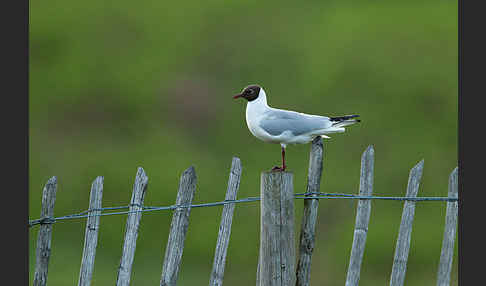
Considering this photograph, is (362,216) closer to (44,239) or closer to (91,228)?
(91,228)

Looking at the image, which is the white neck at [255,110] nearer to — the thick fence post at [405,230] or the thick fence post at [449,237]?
the thick fence post at [405,230]

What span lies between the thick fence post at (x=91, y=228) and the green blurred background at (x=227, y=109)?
425 cm

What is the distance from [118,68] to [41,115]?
5.91 feet

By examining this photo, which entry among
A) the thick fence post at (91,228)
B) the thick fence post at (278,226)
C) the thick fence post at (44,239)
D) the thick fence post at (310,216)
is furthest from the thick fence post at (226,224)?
the thick fence post at (44,239)

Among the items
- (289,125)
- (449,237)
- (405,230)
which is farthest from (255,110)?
(449,237)

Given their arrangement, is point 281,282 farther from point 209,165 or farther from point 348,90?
point 348,90

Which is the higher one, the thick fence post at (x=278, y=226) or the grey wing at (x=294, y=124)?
the grey wing at (x=294, y=124)

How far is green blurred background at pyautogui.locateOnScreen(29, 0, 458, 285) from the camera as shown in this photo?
906 centimetres

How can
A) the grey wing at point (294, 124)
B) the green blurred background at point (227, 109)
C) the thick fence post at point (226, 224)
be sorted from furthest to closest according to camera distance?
the green blurred background at point (227, 109), the grey wing at point (294, 124), the thick fence post at point (226, 224)

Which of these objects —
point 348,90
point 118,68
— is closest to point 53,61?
point 118,68

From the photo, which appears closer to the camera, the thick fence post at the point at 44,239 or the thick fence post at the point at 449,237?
the thick fence post at the point at 44,239

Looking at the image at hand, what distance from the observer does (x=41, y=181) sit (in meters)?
9.95

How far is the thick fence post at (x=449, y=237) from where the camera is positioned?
13.6ft

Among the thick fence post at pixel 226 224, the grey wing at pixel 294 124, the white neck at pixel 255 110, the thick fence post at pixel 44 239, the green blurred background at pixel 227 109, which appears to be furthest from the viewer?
the green blurred background at pixel 227 109
